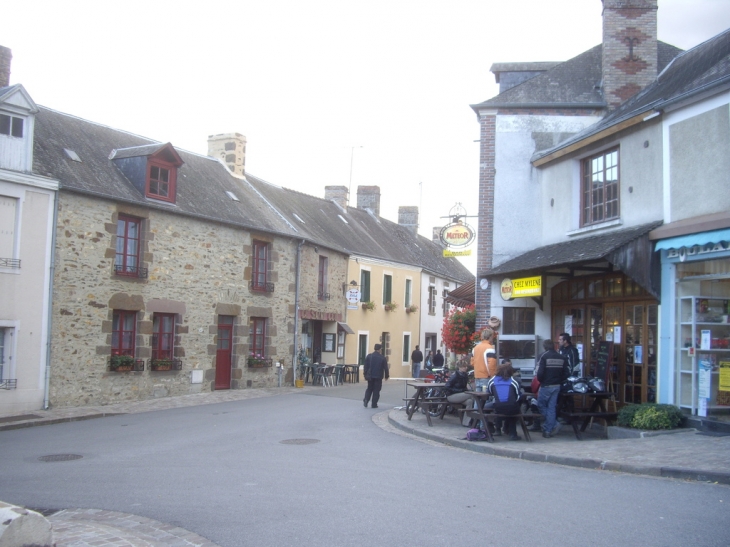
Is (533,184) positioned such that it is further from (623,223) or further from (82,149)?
(82,149)

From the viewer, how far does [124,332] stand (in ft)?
61.9

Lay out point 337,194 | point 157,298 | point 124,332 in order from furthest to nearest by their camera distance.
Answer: point 337,194, point 157,298, point 124,332

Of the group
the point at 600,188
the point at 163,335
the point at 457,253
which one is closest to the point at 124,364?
the point at 163,335

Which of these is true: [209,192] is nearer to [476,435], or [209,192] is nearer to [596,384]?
[476,435]

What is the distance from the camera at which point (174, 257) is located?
66.3 feet

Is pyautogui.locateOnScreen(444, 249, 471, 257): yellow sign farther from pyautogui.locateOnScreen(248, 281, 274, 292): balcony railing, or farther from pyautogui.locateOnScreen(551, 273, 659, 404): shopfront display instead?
pyautogui.locateOnScreen(248, 281, 274, 292): balcony railing

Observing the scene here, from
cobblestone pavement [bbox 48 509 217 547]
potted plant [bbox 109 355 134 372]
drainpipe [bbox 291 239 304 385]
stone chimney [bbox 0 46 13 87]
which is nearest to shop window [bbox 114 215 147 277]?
potted plant [bbox 109 355 134 372]

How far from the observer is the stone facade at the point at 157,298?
17.1 m

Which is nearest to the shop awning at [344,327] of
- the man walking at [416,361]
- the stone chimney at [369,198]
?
the man walking at [416,361]

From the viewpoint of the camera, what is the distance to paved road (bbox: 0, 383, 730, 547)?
5836mm

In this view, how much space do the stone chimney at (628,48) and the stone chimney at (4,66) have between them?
14.5m

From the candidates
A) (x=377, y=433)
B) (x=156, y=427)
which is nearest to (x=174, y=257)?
(x=156, y=427)

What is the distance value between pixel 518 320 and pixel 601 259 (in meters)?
4.17

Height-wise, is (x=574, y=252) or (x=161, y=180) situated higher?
(x=161, y=180)
